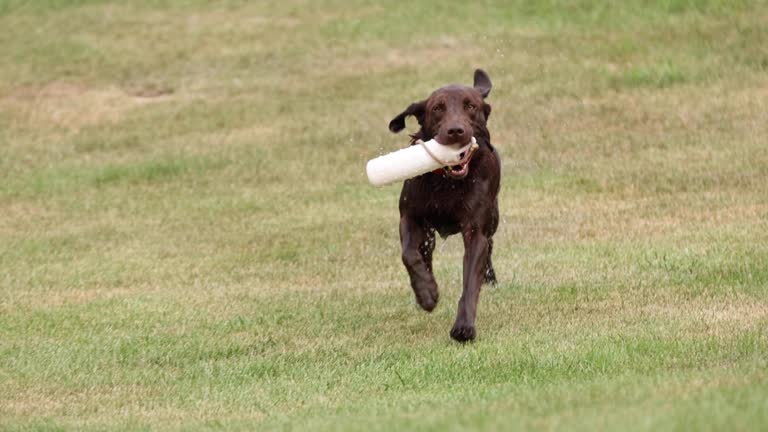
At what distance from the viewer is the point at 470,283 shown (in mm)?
9492

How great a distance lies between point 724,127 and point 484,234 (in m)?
9.07

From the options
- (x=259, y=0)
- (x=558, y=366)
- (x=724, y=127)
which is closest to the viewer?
(x=558, y=366)

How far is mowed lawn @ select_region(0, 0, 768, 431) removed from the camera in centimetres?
821

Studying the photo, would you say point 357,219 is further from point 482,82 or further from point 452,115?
point 452,115

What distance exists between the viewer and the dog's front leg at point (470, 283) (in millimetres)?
9367

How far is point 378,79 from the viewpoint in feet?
73.3

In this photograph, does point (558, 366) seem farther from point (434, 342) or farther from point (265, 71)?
point (265, 71)

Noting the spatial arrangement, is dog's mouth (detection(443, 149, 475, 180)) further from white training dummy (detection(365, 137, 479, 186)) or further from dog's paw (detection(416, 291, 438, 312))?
dog's paw (detection(416, 291, 438, 312))

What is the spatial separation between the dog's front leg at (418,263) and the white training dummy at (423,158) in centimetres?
35

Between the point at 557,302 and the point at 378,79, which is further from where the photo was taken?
the point at 378,79

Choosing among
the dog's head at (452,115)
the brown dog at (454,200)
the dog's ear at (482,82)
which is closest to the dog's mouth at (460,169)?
the brown dog at (454,200)

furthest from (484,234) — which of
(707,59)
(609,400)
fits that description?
(707,59)

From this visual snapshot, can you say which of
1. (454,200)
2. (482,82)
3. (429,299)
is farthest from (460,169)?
(482,82)

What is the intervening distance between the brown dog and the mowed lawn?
386mm
